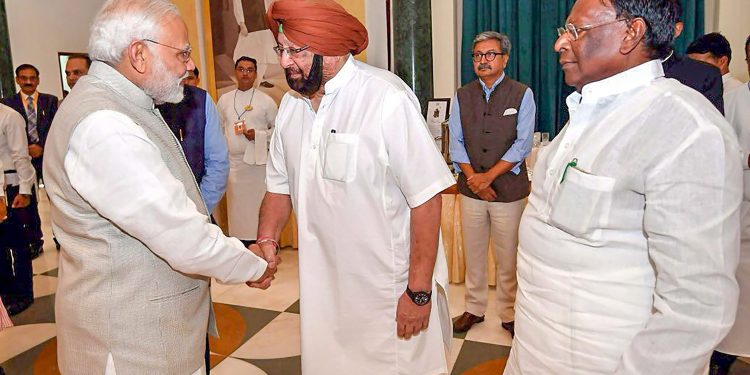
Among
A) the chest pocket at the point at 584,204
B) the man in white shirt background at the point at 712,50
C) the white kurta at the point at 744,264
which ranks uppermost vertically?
the man in white shirt background at the point at 712,50

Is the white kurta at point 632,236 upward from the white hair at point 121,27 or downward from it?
downward

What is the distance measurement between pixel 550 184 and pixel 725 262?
0.37m

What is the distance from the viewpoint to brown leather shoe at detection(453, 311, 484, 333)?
10.4 feet

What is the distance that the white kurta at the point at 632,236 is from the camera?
0.92m

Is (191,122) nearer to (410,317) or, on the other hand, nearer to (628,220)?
(410,317)

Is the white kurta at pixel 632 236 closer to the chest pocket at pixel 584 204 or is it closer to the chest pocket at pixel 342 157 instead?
the chest pocket at pixel 584 204

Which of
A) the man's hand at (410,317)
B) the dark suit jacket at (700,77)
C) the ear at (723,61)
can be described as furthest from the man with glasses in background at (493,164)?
the man's hand at (410,317)

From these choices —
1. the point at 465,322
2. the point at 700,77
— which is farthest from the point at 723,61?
the point at 465,322

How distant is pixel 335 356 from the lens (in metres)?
1.75

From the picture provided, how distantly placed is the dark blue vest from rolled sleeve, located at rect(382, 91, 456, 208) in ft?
4.13

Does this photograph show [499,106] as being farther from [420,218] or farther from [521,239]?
[521,239]

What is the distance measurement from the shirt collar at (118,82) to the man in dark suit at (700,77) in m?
2.16

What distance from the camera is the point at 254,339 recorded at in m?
3.19

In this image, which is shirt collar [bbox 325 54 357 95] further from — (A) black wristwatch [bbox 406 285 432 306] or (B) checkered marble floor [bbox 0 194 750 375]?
(B) checkered marble floor [bbox 0 194 750 375]
